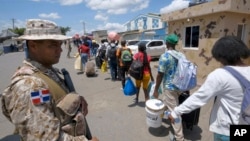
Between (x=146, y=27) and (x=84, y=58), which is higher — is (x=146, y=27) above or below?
above

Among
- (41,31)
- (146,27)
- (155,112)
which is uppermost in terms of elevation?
(146,27)

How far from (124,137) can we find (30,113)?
284cm

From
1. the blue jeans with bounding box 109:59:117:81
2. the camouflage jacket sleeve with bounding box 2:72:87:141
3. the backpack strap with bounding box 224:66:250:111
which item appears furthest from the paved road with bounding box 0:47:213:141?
the camouflage jacket sleeve with bounding box 2:72:87:141

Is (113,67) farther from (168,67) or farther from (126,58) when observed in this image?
(168,67)

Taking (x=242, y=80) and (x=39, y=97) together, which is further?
(x=242, y=80)

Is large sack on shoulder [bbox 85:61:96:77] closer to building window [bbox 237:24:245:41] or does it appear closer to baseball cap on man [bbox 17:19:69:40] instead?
building window [bbox 237:24:245:41]

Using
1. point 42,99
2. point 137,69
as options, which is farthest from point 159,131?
point 42,99

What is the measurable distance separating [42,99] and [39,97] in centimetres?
2

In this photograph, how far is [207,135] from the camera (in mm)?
3637

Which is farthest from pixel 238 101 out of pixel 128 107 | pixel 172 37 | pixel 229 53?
pixel 128 107

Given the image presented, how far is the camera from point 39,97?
1138 millimetres

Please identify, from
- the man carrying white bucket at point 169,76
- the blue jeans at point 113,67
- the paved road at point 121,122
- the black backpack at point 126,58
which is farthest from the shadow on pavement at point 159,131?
the blue jeans at point 113,67

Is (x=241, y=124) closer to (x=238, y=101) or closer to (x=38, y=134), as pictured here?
(x=238, y=101)

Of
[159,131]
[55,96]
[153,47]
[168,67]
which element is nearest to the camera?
[55,96]
